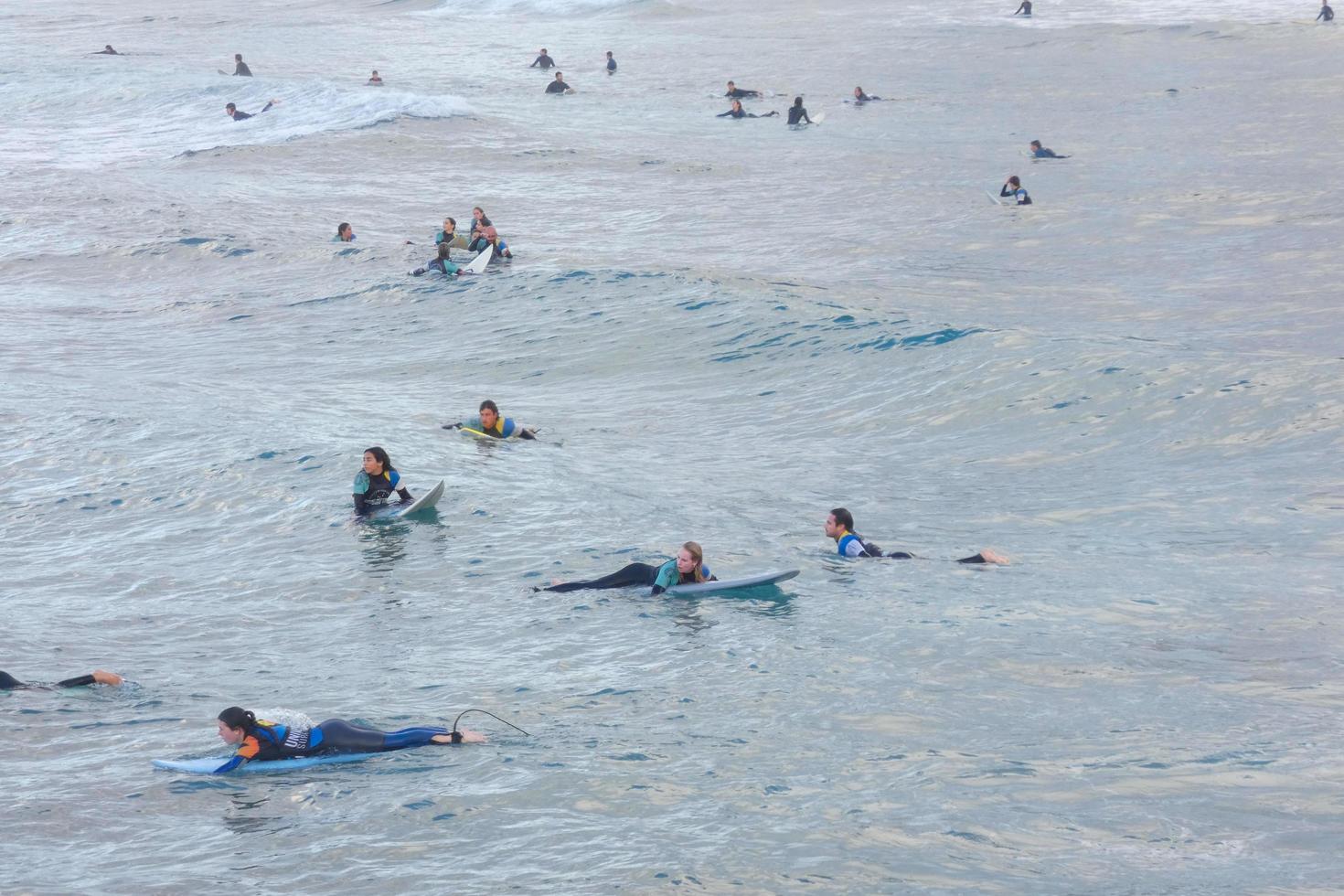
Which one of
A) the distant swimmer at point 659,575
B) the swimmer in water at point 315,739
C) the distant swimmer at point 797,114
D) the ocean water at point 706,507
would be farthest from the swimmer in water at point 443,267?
the swimmer in water at point 315,739

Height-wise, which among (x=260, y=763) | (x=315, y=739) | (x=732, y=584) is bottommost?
(x=260, y=763)

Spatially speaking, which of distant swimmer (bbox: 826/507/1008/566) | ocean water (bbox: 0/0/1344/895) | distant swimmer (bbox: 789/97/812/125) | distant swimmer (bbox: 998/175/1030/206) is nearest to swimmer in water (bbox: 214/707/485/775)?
ocean water (bbox: 0/0/1344/895)

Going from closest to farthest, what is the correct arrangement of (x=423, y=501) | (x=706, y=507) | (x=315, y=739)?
1. (x=315, y=739)
2. (x=423, y=501)
3. (x=706, y=507)

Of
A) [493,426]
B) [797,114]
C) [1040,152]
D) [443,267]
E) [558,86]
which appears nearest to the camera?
[493,426]

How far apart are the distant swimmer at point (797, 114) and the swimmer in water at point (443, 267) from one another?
2126 centimetres

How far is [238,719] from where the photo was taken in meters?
12.3

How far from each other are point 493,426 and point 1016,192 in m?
20.3

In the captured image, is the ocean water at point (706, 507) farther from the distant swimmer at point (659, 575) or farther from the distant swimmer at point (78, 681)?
the distant swimmer at point (659, 575)

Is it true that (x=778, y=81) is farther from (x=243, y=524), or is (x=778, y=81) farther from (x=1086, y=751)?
(x=1086, y=751)

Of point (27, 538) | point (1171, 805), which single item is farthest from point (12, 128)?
point (1171, 805)

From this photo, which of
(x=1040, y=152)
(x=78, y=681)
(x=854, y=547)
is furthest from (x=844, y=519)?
(x=1040, y=152)

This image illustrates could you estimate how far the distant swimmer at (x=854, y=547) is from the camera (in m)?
16.9

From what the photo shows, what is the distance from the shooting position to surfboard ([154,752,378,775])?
12.4m

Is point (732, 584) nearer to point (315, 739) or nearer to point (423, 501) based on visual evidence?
point (423, 501)
